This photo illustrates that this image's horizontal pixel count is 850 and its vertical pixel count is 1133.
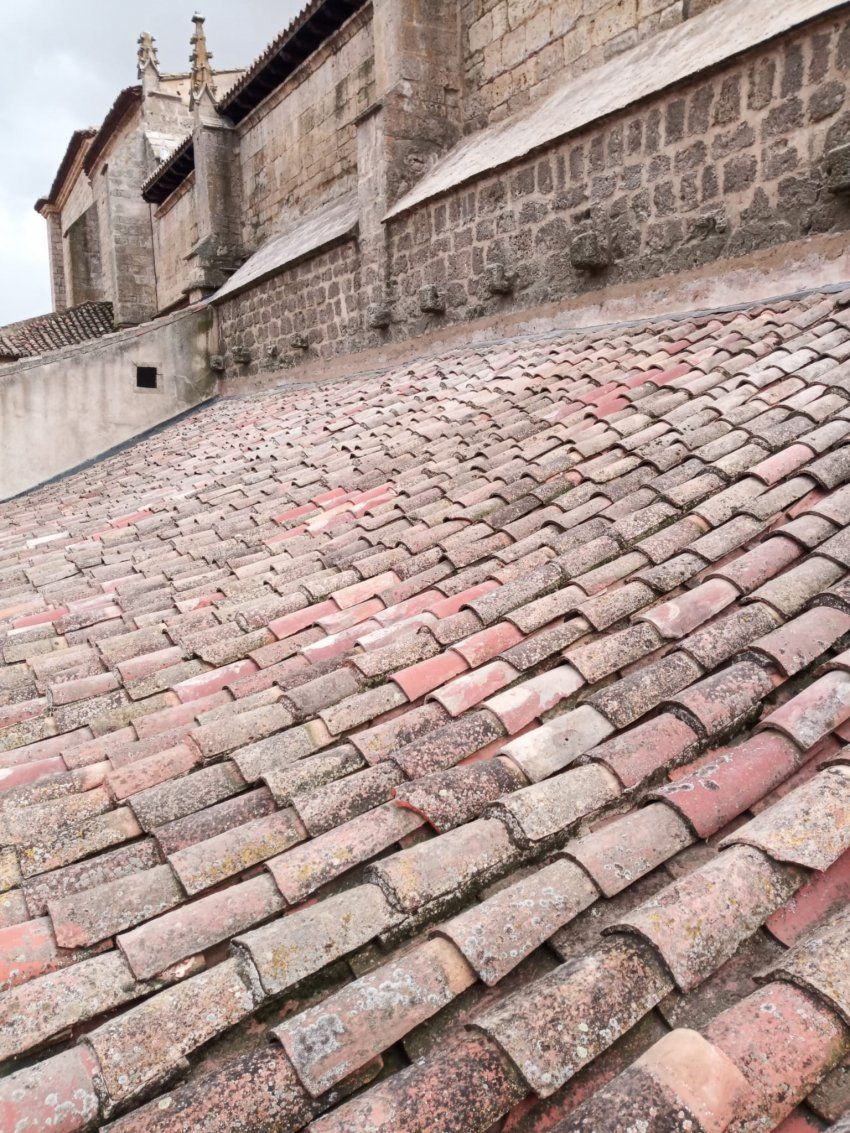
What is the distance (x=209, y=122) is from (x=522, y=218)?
32.8ft

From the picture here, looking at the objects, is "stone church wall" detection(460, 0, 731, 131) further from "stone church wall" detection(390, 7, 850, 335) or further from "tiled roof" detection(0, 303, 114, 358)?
"tiled roof" detection(0, 303, 114, 358)

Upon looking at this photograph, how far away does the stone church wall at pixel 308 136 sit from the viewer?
10297mm

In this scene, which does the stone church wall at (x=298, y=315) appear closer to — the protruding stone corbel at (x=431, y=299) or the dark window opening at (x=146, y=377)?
the dark window opening at (x=146, y=377)

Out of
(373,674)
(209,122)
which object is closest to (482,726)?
(373,674)

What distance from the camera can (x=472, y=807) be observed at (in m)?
1.71

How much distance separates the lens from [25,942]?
1525mm

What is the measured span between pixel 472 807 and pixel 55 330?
20037 mm

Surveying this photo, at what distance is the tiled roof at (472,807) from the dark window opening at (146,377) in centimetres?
872

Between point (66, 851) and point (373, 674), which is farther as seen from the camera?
point (373, 674)

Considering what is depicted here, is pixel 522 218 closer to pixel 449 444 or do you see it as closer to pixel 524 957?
pixel 449 444

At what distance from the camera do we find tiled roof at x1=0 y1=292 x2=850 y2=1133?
1.13 meters

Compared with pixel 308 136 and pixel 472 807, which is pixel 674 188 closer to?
pixel 472 807

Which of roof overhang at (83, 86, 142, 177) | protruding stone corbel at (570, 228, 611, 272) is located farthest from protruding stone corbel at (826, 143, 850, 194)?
roof overhang at (83, 86, 142, 177)

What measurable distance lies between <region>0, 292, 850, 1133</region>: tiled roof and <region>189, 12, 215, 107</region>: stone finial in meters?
13.4
